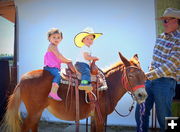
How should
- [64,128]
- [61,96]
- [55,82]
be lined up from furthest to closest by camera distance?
1. [64,128]
2. [61,96]
3. [55,82]

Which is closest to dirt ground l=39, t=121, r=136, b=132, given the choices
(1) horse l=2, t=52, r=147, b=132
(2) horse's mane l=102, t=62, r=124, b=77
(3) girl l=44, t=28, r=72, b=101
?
(1) horse l=2, t=52, r=147, b=132

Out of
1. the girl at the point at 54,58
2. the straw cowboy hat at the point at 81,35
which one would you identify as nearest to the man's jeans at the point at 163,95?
the straw cowboy hat at the point at 81,35

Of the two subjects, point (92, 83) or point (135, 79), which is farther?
point (92, 83)

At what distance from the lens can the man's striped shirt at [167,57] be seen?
273cm

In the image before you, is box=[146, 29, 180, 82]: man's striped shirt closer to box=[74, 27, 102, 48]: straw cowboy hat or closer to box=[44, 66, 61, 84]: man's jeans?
box=[74, 27, 102, 48]: straw cowboy hat

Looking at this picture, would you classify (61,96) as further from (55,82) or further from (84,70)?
(84,70)

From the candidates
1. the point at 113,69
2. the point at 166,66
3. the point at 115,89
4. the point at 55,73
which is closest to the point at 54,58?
the point at 55,73

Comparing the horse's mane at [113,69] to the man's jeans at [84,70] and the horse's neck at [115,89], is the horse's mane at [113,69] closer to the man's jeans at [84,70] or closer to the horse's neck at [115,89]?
the horse's neck at [115,89]

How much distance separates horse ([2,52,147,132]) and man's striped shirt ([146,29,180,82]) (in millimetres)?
223

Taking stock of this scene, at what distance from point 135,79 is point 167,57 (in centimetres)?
52

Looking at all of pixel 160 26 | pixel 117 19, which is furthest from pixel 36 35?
pixel 160 26

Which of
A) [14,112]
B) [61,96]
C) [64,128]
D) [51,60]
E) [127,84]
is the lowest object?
[64,128]

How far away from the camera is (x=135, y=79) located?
278 centimetres

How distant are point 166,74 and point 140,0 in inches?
88.9
